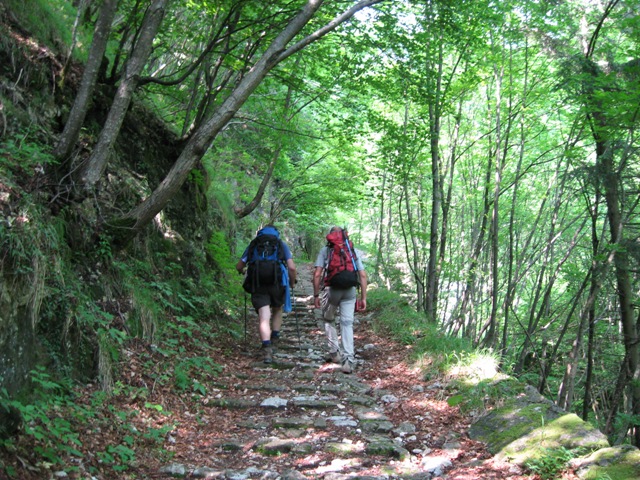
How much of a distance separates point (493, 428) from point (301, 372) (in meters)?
2.77

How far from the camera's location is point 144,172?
724 centimetres

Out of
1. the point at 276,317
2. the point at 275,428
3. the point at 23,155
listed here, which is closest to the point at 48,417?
the point at 275,428

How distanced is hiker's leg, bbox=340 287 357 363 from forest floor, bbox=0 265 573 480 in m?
0.29

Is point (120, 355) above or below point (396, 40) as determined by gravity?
below

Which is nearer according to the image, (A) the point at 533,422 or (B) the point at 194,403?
(A) the point at 533,422

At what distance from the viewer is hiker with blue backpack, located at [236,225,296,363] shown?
666cm

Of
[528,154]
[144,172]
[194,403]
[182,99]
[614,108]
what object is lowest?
[194,403]

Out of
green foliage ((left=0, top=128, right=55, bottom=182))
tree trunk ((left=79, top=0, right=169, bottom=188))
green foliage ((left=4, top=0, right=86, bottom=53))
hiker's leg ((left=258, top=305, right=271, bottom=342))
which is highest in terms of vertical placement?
green foliage ((left=4, top=0, right=86, bottom=53))

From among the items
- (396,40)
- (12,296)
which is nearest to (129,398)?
(12,296)

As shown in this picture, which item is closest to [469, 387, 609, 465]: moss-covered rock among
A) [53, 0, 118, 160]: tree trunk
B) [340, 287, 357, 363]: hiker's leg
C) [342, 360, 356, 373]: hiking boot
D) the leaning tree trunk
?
[342, 360, 356, 373]: hiking boot

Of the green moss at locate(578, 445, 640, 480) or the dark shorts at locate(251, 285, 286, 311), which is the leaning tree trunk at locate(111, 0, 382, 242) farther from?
the green moss at locate(578, 445, 640, 480)

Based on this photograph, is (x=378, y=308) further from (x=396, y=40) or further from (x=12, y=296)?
(x=12, y=296)

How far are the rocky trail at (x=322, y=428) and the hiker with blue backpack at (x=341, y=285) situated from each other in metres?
0.28

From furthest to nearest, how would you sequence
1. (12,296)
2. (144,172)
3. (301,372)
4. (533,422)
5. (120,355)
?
(144,172) < (301,372) < (120,355) < (533,422) < (12,296)
